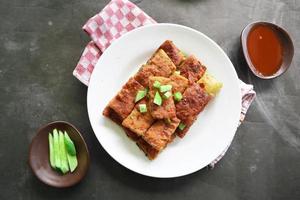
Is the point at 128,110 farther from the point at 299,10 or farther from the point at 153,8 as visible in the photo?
the point at 299,10

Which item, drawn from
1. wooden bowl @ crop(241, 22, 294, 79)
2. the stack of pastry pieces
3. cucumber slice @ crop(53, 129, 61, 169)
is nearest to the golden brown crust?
the stack of pastry pieces

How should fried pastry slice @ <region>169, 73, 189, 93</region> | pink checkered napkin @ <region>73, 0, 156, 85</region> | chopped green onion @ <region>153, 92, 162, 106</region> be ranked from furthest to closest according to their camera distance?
pink checkered napkin @ <region>73, 0, 156, 85</region> < fried pastry slice @ <region>169, 73, 189, 93</region> < chopped green onion @ <region>153, 92, 162, 106</region>

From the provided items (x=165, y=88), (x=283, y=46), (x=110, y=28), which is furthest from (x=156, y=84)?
(x=283, y=46)

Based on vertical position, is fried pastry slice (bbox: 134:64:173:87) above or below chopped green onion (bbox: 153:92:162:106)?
above

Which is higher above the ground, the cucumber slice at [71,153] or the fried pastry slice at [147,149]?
the fried pastry slice at [147,149]

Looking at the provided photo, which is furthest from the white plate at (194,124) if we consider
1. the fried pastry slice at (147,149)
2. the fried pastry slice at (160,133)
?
the fried pastry slice at (160,133)

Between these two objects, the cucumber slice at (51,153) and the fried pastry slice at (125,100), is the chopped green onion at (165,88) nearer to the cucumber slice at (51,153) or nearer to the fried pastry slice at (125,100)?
the fried pastry slice at (125,100)

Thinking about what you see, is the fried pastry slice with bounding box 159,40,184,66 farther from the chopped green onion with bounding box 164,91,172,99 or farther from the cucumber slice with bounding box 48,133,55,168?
the cucumber slice with bounding box 48,133,55,168

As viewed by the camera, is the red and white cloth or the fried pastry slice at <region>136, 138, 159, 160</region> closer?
the fried pastry slice at <region>136, 138, 159, 160</region>
